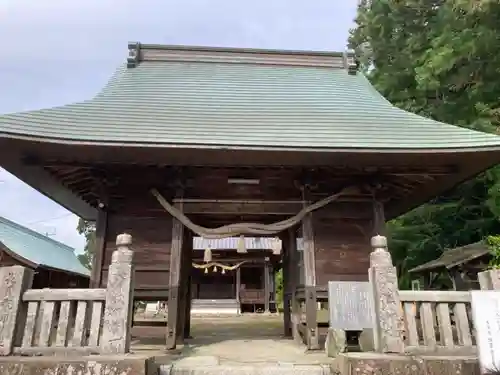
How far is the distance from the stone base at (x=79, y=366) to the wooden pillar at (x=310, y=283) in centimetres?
301

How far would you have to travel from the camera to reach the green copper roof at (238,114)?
614cm

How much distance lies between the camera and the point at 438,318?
15.3 feet

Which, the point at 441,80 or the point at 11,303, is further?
the point at 441,80

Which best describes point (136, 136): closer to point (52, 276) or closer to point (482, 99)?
point (482, 99)

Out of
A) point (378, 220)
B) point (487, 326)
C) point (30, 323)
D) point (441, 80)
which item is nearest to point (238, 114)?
point (378, 220)

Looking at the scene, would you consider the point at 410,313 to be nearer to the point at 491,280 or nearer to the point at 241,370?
the point at 491,280

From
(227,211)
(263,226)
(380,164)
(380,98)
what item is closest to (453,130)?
(380,164)

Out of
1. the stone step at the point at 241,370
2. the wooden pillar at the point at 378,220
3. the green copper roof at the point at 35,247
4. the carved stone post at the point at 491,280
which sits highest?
the green copper roof at the point at 35,247

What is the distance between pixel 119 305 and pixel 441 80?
33.7 ft

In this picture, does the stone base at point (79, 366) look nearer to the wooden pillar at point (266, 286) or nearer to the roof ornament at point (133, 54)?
the roof ornament at point (133, 54)

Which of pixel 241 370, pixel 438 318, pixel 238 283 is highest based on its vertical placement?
pixel 238 283

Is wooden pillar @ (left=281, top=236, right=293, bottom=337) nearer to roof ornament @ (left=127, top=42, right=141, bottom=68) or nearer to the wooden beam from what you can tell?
the wooden beam

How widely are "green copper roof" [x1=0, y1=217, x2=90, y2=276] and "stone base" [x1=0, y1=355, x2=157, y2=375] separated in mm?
12984

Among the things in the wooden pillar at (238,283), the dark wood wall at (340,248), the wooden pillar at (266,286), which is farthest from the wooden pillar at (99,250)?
the wooden pillar at (238,283)
